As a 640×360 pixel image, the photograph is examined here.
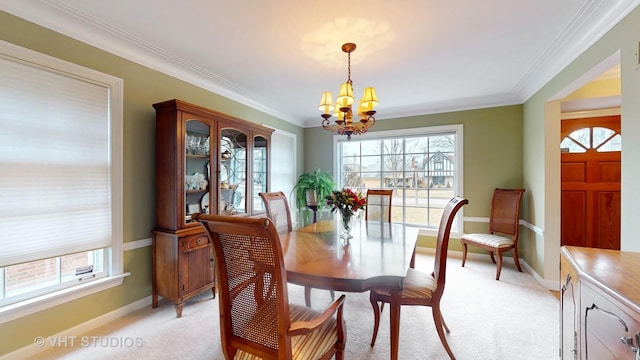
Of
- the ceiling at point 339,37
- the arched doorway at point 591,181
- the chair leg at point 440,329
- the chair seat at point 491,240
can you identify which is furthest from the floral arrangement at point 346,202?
the arched doorway at point 591,181

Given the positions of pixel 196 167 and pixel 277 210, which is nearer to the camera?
pixel 196 167

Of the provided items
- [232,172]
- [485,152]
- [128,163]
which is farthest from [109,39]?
[485,152]

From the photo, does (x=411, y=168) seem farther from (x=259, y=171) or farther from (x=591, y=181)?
(x=259, y=171)

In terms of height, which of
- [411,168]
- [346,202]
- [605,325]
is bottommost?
[605,325]

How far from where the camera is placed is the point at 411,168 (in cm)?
447

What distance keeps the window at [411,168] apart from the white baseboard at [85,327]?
3581 mm

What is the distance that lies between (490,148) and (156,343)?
15.4ft

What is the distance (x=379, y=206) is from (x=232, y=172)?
1.96m

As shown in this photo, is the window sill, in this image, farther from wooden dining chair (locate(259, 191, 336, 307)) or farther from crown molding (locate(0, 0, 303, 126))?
crown molding (locate(0, 0, 303, 126))

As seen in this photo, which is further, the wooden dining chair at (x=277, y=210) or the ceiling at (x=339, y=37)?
the wooden dining chair at (x=277, y=210)

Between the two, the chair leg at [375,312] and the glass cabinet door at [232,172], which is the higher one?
the glass cabinet door at [232,172]

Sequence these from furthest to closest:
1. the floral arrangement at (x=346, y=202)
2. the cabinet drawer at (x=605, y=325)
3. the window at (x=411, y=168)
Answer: the window at (x=411, y=168) → the floral arrangement at (x=346, y=202) → the cabinet drawer at (x=605, y=325)

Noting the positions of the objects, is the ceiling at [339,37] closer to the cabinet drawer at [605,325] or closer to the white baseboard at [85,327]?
the cabinet drawer at [605,325]

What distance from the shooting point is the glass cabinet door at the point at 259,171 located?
3.44 m
